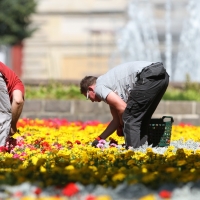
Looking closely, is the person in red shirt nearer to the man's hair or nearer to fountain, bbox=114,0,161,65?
the man's hair

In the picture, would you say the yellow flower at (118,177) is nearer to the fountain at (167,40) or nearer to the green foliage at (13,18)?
the fountain at (167,40)

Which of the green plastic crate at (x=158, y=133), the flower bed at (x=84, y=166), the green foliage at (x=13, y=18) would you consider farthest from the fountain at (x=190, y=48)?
the flower bed at (x=84, y=166)

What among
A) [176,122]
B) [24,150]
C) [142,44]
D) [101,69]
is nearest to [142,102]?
[24,150]

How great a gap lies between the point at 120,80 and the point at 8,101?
1.09m

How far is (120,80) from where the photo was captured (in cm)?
802

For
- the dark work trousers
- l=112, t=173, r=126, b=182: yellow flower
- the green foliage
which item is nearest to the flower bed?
l=112, t=173, r=126, b=182: yellow flower

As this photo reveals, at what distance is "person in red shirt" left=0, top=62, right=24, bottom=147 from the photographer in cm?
792

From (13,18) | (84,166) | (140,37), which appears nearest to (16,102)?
(84,166)

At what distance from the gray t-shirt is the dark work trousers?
0.31ft

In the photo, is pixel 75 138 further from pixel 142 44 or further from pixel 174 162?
pixel 142 44

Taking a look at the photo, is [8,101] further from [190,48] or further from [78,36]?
[78,36]

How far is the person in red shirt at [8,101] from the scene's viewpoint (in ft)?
26.0

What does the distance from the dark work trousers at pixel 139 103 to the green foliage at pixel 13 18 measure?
1876 cm

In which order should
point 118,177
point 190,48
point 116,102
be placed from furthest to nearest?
point 190,48 → point 116,102 → point 118,177
